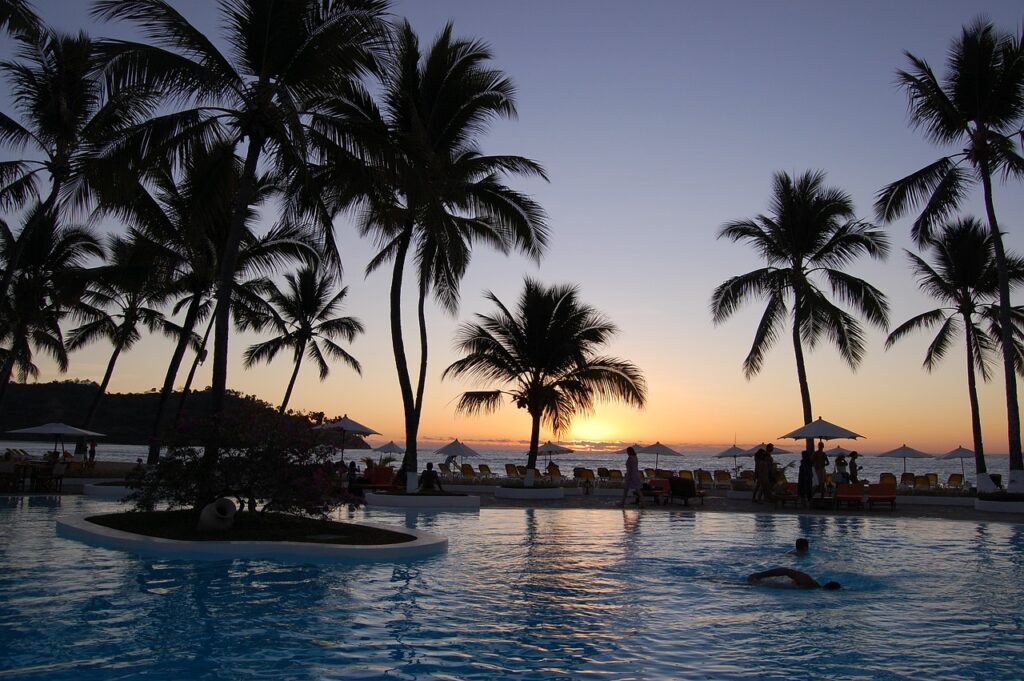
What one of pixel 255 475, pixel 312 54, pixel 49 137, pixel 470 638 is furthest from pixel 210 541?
pixel 49 137

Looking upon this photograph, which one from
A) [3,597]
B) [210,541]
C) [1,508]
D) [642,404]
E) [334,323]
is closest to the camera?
[3,597]

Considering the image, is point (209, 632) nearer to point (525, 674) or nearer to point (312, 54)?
point (525, 674)

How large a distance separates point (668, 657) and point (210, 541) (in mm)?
7350

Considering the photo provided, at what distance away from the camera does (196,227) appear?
1441 centimetres

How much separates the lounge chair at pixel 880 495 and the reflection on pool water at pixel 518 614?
26.2ft

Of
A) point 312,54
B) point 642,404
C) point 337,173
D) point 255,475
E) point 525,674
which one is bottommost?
point 525,674

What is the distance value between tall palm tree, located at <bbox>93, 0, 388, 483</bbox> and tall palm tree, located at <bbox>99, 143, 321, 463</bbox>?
3.15 feet

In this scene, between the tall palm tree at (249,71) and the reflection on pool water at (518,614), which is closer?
the reflection on pool water at (518,614)

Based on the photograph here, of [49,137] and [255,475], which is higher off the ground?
[49,137]

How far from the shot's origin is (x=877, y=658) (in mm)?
6930

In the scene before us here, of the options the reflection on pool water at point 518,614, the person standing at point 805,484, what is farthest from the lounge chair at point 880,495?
the reflection on pool water at point 518,614

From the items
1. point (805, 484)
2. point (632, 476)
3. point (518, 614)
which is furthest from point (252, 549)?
point (805, 484)

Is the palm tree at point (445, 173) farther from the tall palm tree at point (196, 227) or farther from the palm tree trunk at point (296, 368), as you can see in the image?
the palm tree trunk at point (296, 368)

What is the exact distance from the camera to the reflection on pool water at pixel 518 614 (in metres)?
6.51
